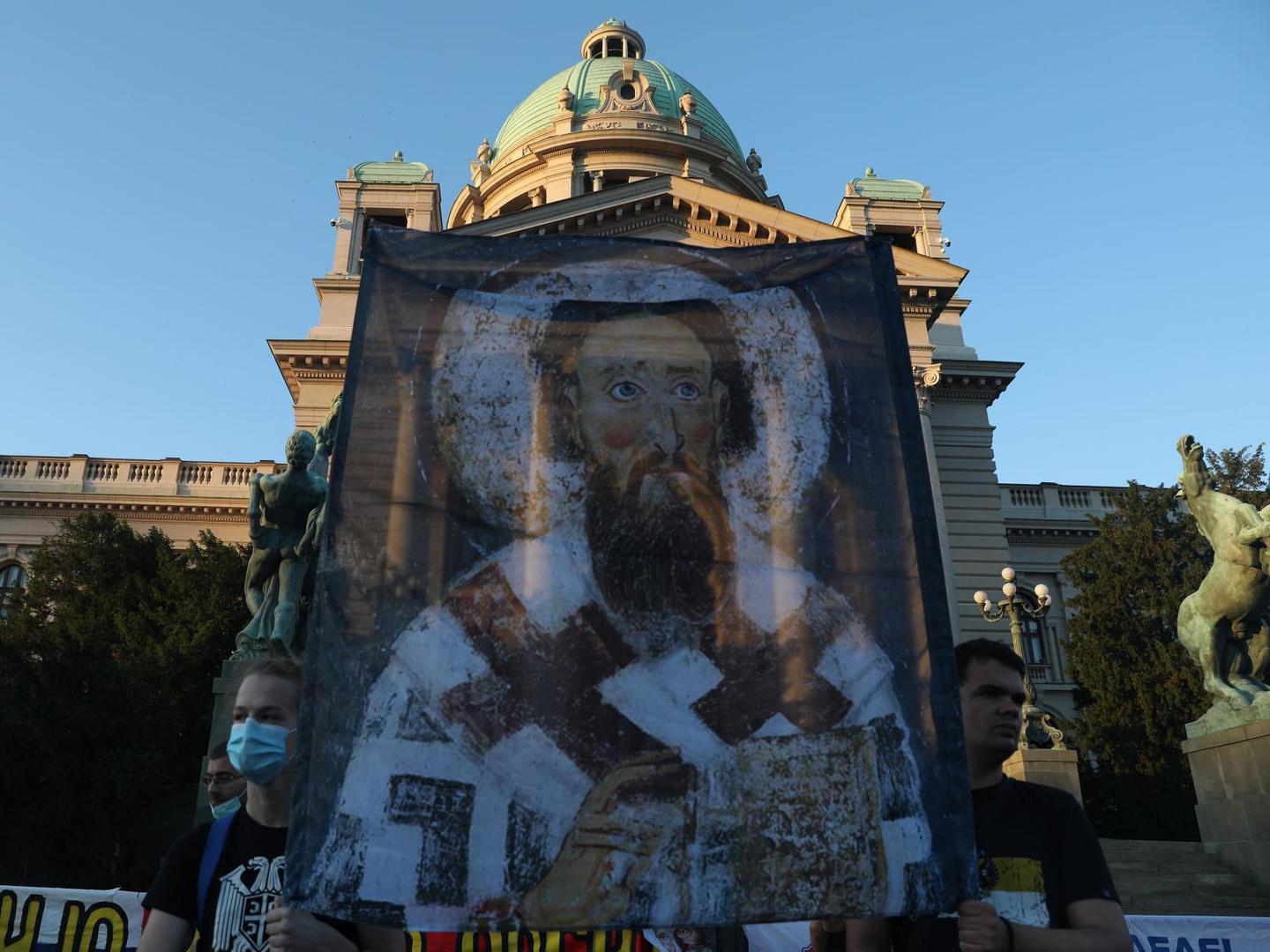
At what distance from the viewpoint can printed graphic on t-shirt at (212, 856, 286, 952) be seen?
3068 millimetres

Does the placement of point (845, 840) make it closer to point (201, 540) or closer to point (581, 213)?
point (581, 213)

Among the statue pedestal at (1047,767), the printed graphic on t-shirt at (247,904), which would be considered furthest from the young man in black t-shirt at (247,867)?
the statue pedestal at (1047,767)

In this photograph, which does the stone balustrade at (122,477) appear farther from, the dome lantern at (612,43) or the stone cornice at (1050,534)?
the dome lantern at (612,43)

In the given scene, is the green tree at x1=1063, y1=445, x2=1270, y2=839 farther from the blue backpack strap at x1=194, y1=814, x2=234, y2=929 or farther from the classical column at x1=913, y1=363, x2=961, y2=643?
the blue backpack strap at x1=194, y1=814, x2=234, y2=929

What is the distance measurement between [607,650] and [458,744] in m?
0.50

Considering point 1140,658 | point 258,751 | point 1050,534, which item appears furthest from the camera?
point 1050,534

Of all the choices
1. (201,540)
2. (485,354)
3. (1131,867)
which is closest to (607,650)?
(485,354)

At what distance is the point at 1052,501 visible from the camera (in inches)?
1620

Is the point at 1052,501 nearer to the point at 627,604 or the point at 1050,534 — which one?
the point at 1050,534

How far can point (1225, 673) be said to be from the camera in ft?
43.1

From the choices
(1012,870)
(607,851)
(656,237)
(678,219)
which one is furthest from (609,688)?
(678,219)

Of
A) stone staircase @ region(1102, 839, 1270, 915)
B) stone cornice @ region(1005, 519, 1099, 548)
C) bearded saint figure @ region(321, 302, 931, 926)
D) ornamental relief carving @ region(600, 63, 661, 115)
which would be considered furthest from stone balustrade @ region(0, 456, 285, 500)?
bearded saint figure @ region(321, 302, 931, 926)

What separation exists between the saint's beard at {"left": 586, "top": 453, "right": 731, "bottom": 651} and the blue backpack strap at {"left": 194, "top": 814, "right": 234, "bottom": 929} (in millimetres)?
1383

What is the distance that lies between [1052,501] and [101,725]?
3338 cm
